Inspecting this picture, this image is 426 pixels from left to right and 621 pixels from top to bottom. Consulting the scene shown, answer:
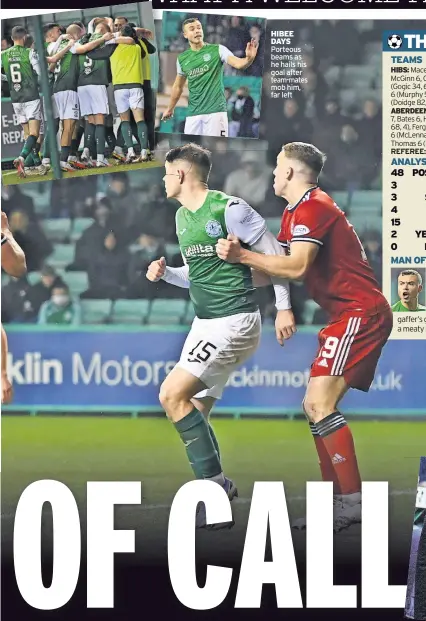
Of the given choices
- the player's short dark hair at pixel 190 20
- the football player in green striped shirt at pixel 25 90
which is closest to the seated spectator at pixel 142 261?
the football player in green striped shirt at pixel 25 90

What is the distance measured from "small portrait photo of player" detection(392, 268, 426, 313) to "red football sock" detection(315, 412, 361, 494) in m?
0.58

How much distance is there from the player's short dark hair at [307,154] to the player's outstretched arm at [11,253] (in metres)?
1.32

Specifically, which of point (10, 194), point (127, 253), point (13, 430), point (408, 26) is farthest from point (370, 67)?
point (13, 430)

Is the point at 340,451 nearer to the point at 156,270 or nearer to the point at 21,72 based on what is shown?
the point at 156,270

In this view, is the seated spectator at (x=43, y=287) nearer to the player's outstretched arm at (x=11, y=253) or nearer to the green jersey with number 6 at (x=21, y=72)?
the player's outstretched arm at (x=11, y=253)

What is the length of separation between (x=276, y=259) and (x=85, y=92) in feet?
3.90

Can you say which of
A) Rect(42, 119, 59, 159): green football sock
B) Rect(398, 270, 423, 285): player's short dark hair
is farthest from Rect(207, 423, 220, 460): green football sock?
Rect(42, 119, 59, 159): green football sock

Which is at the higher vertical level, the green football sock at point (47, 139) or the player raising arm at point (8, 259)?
the green football sock at point (47, 139)

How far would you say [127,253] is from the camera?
4.85 m

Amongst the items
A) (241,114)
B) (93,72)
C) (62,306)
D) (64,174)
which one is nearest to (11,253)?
(62,306)

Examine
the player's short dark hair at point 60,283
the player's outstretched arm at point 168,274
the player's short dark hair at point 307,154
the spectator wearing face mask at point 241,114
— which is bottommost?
the player's short dark hair at point 60,283

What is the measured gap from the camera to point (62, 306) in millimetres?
4867

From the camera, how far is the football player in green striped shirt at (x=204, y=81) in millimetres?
4777

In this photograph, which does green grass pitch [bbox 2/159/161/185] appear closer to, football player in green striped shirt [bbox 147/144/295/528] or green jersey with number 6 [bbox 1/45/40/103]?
football player in green striped shirt [bbox 147/144/295/528]
